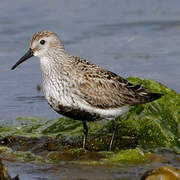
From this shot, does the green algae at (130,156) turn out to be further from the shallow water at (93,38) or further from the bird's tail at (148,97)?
the shallow water at (93,38)

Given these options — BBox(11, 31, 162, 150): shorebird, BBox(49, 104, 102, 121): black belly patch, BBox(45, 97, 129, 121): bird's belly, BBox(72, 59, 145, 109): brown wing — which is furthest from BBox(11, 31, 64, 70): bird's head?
BBox(49, 104, 102, 121): black belly patch

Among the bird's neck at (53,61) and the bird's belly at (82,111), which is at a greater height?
the bird's neck at (53,61)

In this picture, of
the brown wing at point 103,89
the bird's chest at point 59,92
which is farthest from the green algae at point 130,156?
the bird's chest at point 59,92

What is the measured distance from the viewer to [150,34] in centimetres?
1316

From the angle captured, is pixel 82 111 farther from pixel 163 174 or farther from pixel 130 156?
pixel 163 174

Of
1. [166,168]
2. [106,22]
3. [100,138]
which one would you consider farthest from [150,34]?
[166,168]

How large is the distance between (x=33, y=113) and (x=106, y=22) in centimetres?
509

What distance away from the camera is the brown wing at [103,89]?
725 centimetres

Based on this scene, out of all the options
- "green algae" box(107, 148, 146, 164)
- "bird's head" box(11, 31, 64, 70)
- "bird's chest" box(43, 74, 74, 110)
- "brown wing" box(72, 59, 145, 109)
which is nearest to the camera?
"green algae" box(107, 148, 146, 164)

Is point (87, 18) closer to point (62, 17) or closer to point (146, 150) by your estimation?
point (62, 17)

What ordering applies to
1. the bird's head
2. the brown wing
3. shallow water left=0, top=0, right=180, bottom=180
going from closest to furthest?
1. the brown wing
2. the bird's head
3. shallow water left=0, top=0, right=180, bottom=180

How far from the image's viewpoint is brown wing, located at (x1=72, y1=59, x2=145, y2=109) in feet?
23.8

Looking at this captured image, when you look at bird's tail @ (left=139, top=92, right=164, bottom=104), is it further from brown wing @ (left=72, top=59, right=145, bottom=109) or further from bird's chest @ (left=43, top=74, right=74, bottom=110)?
bird's chest @ (left=43, top=74, right=74, bottom=110)

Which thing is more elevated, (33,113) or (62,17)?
(62,17)
